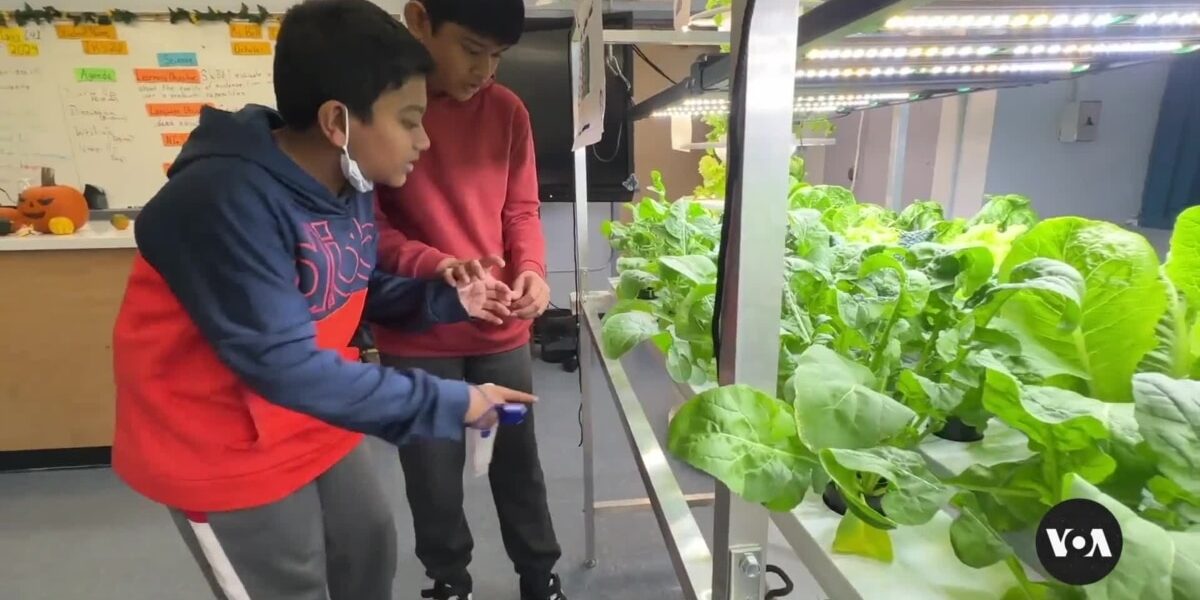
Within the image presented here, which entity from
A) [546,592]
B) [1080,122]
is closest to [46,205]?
[546,592]

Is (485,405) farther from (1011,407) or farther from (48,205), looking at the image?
(48,205)

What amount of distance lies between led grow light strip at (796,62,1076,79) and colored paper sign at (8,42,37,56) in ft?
9.66

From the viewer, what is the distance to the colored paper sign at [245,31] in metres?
Result: 2.60

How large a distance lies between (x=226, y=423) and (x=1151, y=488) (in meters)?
0.90

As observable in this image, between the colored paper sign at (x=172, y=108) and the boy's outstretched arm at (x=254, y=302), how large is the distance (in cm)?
236

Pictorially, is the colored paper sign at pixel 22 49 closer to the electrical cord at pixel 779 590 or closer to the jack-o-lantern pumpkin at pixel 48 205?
the jack-o-lantern pumpkin at pixel 48 205

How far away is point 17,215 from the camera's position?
2.26m

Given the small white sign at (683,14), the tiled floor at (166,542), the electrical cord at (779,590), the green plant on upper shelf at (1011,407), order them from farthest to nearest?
the tiled floor at (166,542) < the small white sign at (683,14) < the electrical cord at (779,590) < the green plant on upper shelf at (1011,407)

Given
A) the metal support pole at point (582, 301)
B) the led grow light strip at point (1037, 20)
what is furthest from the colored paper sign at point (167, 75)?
the led grow light strip at point (1037, 20)

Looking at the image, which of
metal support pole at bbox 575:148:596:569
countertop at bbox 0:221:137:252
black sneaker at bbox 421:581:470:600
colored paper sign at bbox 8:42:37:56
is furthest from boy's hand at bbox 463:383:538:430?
colored paper sign at bbox 8:42:37:56

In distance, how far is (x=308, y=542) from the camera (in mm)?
902

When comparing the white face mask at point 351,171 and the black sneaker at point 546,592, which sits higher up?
the white face mask at point 351,171

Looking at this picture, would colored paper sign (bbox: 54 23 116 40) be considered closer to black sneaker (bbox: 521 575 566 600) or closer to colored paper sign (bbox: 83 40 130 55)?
colored paper sign (bbox: 83 40 130 55)

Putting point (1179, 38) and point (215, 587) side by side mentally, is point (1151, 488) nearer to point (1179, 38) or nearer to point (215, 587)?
point (1179, 38)
